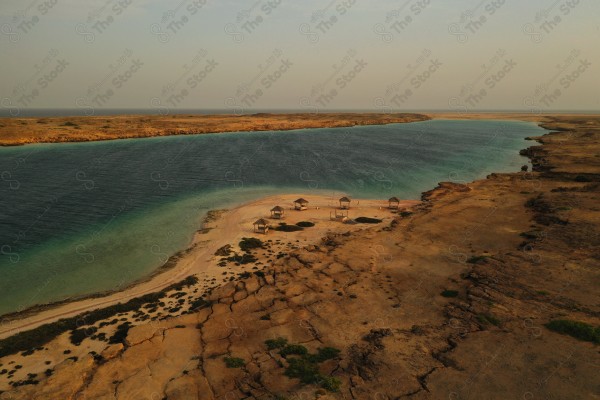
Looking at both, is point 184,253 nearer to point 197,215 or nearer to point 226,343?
point 197,215

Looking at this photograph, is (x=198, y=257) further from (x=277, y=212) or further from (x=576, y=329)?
(x=576, y=329)

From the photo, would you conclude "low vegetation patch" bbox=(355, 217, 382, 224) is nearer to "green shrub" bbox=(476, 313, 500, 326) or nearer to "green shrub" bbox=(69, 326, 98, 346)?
"green shrub" bbox=(476, 313, 500, 326)

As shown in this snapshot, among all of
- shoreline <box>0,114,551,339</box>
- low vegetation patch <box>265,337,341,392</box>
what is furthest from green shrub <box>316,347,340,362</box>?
shoreline <box>0,114,551,339</box>

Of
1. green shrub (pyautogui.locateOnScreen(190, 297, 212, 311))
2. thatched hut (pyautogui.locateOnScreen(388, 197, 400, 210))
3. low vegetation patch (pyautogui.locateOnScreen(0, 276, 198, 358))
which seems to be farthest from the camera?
thatched hut (pyautogui.locateOnScreen(388, 197, 400, 210))

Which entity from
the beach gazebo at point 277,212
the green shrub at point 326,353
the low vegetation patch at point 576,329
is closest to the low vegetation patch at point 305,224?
the beach gazebo at point 277,212

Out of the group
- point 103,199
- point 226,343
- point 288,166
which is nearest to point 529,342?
point 226,343

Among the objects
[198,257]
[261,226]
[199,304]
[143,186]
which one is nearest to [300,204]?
[261,226]
